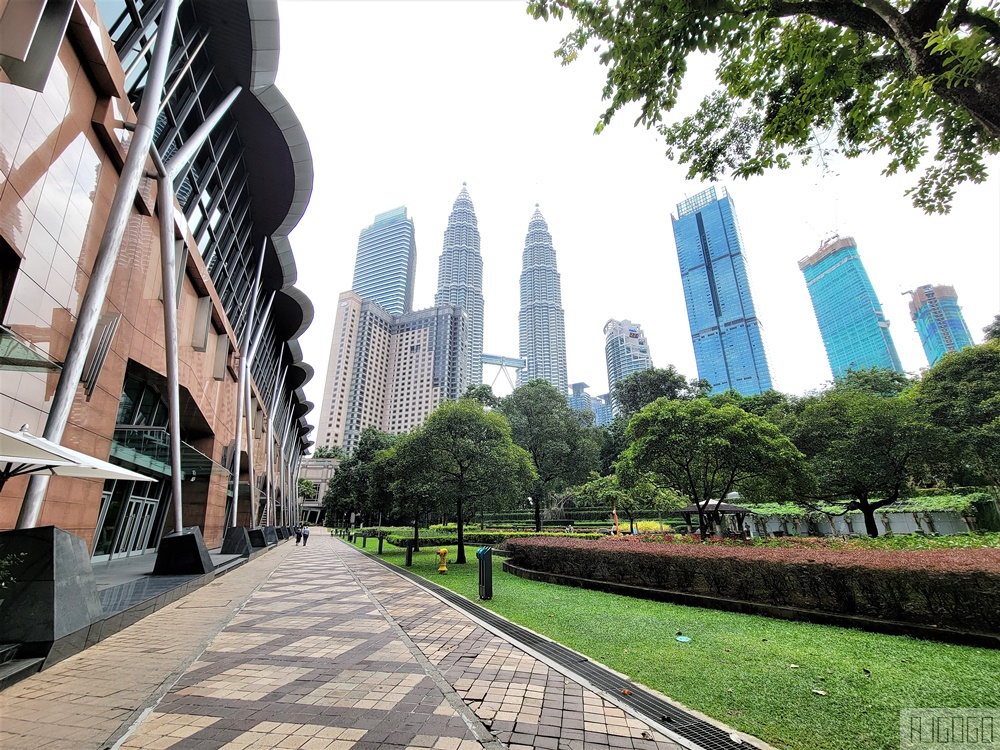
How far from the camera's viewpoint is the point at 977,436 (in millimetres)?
19531

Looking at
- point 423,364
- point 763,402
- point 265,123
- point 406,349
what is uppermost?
point 406,349

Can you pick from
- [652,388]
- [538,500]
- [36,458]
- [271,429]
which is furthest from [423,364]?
[36,458]

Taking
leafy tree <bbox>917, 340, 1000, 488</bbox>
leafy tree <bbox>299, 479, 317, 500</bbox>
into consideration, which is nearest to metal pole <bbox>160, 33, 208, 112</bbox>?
leafy tree <bbox>917, 340, 1000, 488</bbox>

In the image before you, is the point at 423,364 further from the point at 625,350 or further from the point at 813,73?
the point at 813,73

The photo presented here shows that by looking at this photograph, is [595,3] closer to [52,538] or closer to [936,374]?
[52,538]

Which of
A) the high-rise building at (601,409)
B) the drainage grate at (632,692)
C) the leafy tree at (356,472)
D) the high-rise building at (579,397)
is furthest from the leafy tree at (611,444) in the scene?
the high-rise building at (601,409)

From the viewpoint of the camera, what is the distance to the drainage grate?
326cm

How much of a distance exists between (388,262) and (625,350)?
4335 inches

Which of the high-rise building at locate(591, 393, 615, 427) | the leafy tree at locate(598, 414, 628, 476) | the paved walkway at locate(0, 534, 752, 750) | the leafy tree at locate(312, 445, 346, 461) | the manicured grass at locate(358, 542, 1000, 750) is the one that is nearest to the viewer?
the paved walkway at locate(0, 534, 752, 750)

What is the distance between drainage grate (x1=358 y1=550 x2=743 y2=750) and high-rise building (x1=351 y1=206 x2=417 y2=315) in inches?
6418

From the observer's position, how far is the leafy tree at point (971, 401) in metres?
19.5

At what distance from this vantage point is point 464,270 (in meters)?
169

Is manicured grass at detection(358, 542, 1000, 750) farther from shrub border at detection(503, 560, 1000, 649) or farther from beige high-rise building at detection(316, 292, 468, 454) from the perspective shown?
beige high-rise building at detection(316, 292, 468, 454)

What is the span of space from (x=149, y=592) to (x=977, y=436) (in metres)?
30.9
